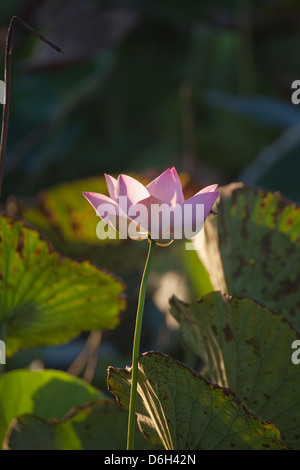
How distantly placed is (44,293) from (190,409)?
0.47ft

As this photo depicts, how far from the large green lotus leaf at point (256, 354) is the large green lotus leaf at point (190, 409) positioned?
38mm

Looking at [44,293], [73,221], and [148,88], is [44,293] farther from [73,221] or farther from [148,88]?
[148,88]

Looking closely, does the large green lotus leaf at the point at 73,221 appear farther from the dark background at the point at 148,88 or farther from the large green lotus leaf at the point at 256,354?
the dark background at the point at 148,88

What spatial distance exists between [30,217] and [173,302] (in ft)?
1.02

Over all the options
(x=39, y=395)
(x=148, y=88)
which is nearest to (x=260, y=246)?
(x=39, y=395)

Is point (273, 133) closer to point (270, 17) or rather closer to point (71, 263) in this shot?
point (270, 17)

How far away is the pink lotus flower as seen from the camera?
24 cm

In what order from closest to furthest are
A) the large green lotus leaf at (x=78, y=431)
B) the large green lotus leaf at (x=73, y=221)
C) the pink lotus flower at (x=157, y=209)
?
the pink lotus flower at (x=157, y=209)
the large green lotus leaf at (x=78, y=431)
the large green lotus leaf at (x=73, y=221)

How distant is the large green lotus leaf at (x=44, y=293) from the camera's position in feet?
1.21

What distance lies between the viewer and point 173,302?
1.11ft

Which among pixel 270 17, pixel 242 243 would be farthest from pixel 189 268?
pixel 270 17

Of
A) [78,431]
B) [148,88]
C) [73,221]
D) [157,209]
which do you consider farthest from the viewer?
[148,88]

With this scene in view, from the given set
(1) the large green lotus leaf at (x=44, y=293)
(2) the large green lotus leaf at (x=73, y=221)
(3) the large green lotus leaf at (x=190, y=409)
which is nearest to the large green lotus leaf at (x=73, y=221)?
(2) the large green lotus leaf at (x=73, y=221)

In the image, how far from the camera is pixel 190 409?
0.28 m
